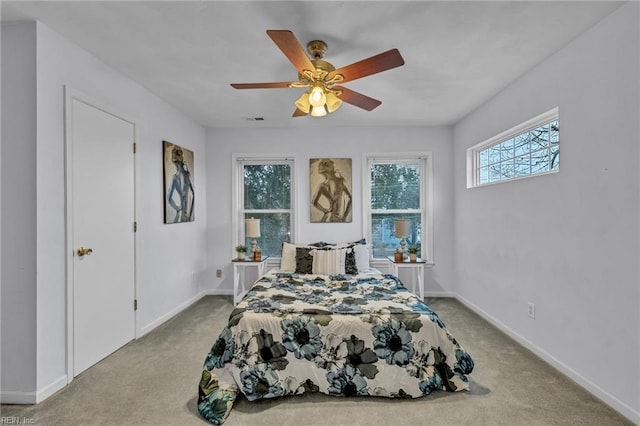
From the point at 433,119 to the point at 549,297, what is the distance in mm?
2598

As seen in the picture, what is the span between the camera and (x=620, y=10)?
1996mm

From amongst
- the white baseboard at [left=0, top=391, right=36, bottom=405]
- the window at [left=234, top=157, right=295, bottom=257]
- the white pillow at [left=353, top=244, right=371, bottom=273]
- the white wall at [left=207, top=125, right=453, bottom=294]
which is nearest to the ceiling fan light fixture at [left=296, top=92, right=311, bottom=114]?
the white pillow at [left=353, top=244, right=371, bottom=273]

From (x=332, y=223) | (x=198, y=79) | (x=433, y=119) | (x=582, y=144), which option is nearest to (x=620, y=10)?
(x=582, y=144)

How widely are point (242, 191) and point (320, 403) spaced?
3426 mm

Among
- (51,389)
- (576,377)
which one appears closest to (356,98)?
(576,377)

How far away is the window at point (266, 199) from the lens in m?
4.92

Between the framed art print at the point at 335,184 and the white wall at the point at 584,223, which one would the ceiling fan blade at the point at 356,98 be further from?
the framed art print at the point at 335,184

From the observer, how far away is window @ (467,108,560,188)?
2.77 meters

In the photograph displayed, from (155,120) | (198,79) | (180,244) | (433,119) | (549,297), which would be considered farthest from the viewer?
(433,119)

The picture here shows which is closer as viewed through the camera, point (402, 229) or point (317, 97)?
point (317, 97)

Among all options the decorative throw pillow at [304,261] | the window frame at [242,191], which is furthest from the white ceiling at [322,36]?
the decorative throw pillow at [304,261]

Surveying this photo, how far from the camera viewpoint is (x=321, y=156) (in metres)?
4.78

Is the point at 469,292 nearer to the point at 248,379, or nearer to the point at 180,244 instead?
the point at 248,379

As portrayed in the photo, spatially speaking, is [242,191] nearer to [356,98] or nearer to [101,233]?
[101,233]
